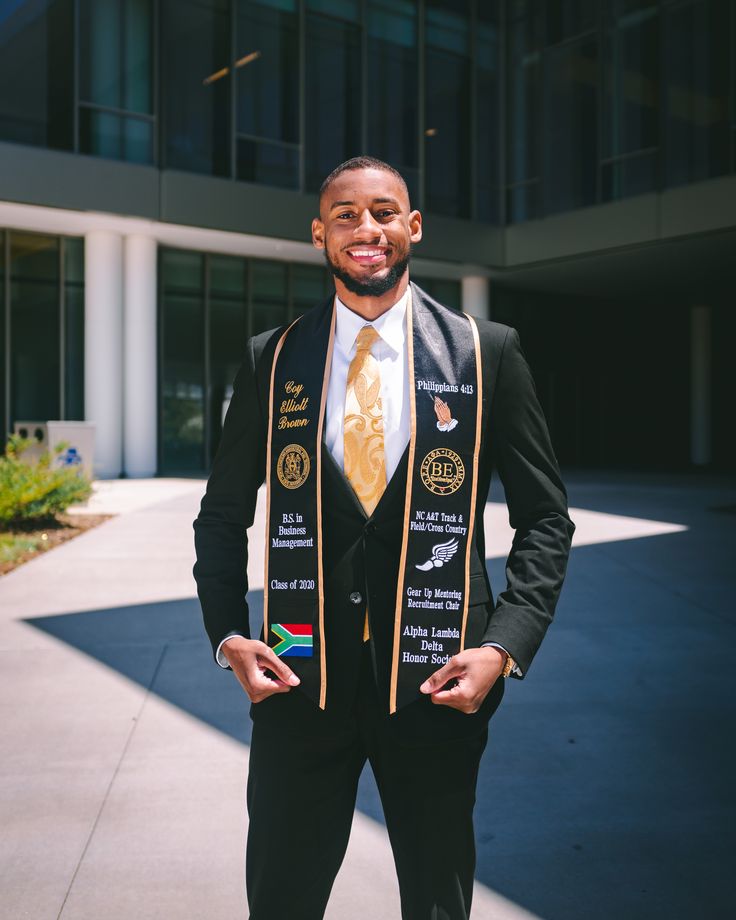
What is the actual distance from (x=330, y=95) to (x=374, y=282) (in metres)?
21.8

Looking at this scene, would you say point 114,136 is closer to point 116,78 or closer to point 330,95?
A: point 116,78

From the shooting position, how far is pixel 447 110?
23938 millimetres

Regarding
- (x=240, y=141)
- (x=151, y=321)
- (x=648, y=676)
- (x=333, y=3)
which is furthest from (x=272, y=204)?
(x=648, y=676)

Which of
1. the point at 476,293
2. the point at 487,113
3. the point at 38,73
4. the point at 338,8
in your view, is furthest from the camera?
the point at 476,293

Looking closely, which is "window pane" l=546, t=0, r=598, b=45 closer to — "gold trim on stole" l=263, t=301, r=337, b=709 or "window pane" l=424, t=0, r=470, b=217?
"window pane" l=424, t=0, r=470, b=217

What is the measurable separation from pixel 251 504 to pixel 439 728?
0.67 m

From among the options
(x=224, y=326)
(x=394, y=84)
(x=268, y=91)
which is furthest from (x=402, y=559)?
(x=394, y=84)

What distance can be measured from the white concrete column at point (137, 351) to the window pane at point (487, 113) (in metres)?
9.17

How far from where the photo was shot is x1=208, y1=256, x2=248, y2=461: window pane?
73.7 feet

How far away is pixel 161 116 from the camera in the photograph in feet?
64.2

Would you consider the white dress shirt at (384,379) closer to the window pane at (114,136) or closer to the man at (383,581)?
the man at (383,581)

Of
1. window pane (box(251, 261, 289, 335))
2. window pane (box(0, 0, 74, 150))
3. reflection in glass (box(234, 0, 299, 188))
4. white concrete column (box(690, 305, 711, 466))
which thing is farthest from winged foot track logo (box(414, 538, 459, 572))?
white concrete column (box(690, 305, 711, 466))

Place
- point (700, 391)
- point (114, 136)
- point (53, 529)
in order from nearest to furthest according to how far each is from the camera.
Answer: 1. point (53, 529)
2. point (114, 136)
3. point (700, 391)

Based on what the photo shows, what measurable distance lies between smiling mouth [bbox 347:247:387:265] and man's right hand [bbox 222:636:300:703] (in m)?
0.86
